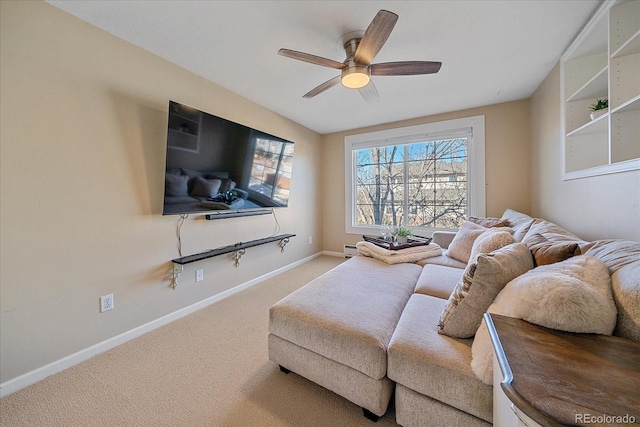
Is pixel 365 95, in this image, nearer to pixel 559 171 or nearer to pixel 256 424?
pixel 559 171

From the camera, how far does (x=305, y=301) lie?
147 centimetres

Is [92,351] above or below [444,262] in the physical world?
below

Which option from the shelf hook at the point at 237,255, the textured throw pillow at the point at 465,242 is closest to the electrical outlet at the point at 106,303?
the shelf hook at the point at 237,255

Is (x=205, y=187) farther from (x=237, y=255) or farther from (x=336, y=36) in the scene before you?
(x=336, y=36)

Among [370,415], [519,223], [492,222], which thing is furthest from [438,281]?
[492,222]

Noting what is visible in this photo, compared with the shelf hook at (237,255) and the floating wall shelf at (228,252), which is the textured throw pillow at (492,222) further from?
A: the shelf hook at (237,255)

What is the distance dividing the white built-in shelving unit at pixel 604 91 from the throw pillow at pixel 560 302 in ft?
3.19

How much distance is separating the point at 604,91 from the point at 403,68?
155cm

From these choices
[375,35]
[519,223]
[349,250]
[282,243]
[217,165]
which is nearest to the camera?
[375,35]

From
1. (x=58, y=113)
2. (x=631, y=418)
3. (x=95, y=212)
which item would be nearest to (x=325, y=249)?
(x=95, y=212)

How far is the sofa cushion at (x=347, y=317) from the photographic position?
113 centimetres

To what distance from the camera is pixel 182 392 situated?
1.38m

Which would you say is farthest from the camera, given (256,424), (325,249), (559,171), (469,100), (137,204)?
(325,249)

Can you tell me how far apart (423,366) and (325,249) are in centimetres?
363
